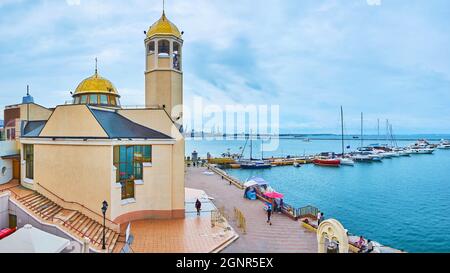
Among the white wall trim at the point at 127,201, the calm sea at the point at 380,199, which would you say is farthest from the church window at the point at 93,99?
the calm sea at the point at 380,199

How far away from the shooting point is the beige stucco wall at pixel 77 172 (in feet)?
48.4

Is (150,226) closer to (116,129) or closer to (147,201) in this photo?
(147,201)

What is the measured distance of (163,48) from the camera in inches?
733

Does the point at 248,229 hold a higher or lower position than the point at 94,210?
lower

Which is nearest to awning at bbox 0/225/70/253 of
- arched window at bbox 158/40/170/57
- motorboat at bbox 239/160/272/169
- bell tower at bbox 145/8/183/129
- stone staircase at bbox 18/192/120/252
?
stone staircase at bbox 18/192/120/252

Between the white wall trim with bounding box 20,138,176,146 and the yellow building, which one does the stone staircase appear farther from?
the white wall trim with bounding box 20,138,176,146

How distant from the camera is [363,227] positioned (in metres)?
24.1

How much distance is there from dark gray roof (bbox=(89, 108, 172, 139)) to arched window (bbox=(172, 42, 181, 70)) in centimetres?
464

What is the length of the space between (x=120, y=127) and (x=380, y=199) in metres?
32.3

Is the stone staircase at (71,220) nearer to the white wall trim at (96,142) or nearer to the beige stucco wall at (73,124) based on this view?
the white wall trim at (96,142)

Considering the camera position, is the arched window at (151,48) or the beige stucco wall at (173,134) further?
the arched window at (151,48)
